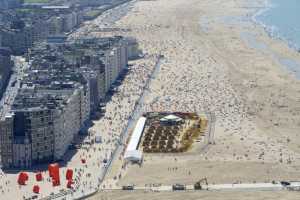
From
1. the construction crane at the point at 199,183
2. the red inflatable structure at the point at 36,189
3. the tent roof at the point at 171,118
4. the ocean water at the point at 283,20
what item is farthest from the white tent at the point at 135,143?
the ocean water at the point at 283,20

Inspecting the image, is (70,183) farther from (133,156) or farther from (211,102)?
(211,102)

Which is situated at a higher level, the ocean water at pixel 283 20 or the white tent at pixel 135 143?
the ocean water at pixel 283 20

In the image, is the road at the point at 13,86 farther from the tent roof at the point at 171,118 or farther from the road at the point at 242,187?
the road at the point at 242,187

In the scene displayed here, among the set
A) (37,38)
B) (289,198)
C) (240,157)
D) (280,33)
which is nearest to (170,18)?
(280,33)

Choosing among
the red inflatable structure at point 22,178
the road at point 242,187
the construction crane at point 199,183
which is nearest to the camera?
the road at point 242,187

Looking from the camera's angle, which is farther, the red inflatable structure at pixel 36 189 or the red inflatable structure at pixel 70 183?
the red inflatable structure at pixel 70 183

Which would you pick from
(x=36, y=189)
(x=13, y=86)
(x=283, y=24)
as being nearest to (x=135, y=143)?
(x=36, y=189)

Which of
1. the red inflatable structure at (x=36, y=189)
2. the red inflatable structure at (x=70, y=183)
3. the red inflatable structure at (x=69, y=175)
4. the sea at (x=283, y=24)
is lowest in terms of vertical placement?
the red inflatable structure at (x=36, y=189)
